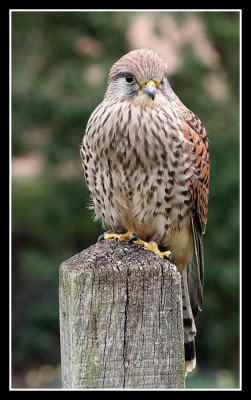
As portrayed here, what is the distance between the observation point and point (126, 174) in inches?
127

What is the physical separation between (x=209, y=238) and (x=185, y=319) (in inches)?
121

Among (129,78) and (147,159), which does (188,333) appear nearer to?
(147,159)

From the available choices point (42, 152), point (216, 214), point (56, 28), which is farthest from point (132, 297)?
point (56, 28)

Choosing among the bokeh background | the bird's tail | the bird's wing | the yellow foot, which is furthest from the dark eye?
the bokeh background

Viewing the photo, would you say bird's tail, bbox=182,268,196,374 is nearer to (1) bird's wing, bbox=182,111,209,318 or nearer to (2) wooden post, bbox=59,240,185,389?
(1) bird's wing, bbox=182,111,209,318

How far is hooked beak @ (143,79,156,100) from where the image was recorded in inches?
121

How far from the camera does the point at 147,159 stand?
3148 millimetres

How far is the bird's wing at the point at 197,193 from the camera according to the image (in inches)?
132

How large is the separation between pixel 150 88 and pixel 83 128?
326 cm

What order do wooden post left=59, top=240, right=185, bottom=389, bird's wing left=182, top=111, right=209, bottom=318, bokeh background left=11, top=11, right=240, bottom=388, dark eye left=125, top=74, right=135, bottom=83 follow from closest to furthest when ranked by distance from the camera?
wooden post left=59, top=240, right=185, bottom=389, dark eye left=125, top=74, right=135, bottom=83, bird's wing left=182, top=111, right=209, bottom=318, bokeh background left=11, top=11, right=240, bottom=388

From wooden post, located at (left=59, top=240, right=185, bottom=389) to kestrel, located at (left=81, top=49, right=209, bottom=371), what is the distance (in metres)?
0.77

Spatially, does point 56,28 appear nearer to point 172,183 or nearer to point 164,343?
point 172,183

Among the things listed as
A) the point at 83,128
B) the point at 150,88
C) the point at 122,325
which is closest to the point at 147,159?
the point at 150,88

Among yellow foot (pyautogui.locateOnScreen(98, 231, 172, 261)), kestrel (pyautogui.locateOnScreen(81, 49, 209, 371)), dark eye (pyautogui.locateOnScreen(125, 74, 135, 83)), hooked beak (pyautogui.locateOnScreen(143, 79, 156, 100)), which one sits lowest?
yellow foot (pyautogui.locateOnScreen(98, 231, 172, 261))
